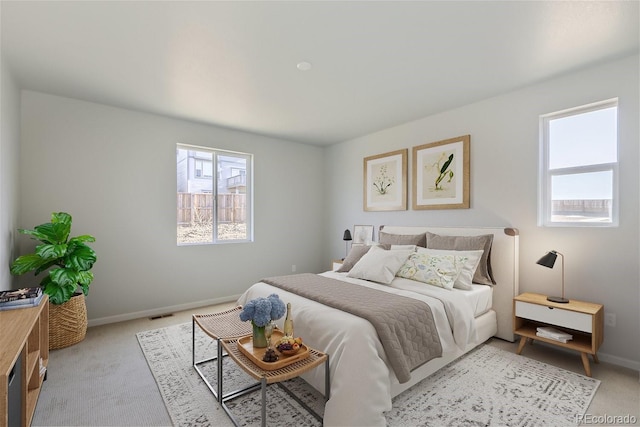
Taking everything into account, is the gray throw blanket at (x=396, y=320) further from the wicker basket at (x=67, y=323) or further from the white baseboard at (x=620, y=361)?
the wicker basket at (x=67, y=323)

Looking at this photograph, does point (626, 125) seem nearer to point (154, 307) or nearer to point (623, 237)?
point (623, 237)

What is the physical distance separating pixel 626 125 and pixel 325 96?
2.71 meters

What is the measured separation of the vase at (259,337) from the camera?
6.21ft

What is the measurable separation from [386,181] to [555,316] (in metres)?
2.58

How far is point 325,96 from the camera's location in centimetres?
334

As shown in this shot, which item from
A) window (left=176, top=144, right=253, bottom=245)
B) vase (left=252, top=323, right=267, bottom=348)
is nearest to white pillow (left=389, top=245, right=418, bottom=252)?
vase (left=252, top=323, right=267, bottom=348)

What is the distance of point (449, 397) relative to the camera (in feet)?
6.93

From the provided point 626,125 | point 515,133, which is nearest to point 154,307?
point 515,133

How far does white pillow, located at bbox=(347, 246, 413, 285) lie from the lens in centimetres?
303

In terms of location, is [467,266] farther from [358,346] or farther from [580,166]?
[358,346]

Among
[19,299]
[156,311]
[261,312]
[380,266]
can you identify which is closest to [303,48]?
[261,312]

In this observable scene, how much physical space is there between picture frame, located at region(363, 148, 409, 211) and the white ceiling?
975mm

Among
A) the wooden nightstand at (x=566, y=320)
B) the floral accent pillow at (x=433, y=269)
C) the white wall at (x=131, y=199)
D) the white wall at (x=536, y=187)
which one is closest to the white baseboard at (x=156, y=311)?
the white wall at (x=131, y=199)

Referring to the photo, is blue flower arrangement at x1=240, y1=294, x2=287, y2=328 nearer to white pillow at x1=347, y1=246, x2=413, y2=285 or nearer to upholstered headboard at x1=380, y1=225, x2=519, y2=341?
white pillow at x1=347, y1=246, x2=413, y2=285
